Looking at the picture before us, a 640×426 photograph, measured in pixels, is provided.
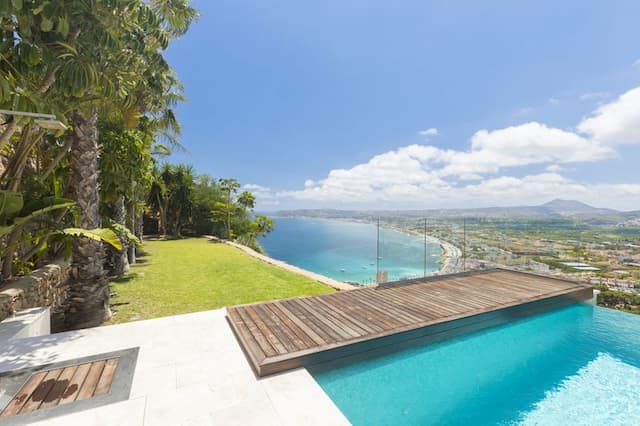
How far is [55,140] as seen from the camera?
5648 mm

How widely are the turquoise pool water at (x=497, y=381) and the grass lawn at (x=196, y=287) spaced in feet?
11.0

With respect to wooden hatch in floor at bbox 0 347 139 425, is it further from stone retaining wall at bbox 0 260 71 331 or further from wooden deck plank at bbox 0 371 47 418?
stone retaining wall at bbox 0 260 71 331

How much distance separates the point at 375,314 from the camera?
461cm

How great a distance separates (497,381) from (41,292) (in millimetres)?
7477

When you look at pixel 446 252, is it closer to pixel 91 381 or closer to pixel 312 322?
pixel 312 322

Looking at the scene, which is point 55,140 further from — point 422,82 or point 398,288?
point 422,82

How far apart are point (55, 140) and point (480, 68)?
1633cm

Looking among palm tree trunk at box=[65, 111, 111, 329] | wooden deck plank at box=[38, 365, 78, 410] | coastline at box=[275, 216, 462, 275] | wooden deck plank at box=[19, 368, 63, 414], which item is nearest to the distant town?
coastline at box=[275, 216, 462, 275]

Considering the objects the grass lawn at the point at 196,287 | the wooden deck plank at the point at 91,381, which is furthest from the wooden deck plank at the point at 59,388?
the grass lawn at the point at 196,287

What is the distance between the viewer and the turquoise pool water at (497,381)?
3.03 m

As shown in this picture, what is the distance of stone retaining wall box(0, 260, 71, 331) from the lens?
11.7 feet

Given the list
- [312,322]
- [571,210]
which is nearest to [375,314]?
[312,322]

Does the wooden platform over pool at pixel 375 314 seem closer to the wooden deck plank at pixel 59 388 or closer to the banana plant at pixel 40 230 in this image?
the wooden deck plank at pixel 59 388

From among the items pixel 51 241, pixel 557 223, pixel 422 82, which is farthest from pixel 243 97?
pixel 557 223
